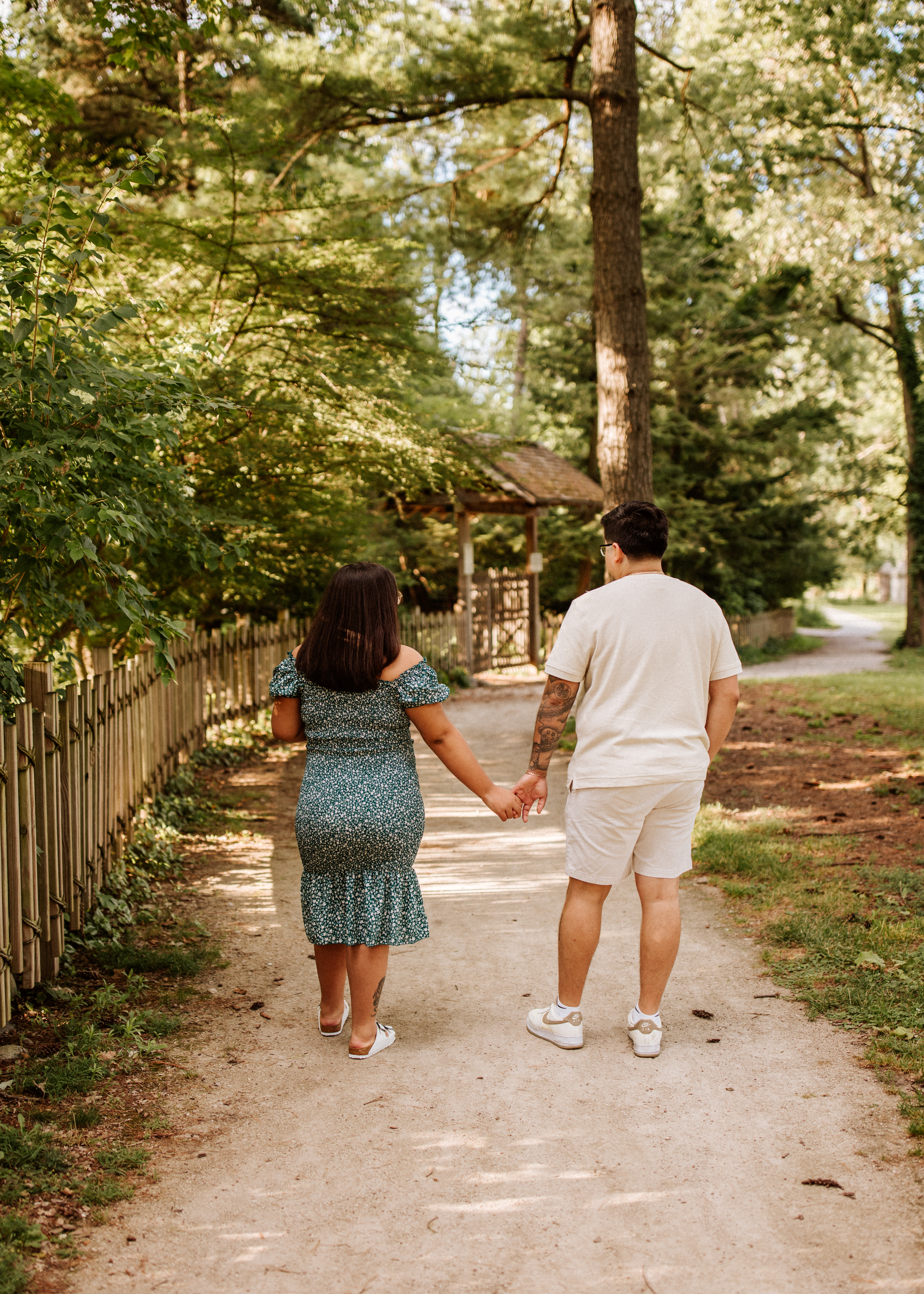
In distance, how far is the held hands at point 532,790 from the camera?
3930 mm

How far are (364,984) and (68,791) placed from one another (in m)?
1.86

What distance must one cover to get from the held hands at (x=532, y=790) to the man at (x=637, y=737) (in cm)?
1

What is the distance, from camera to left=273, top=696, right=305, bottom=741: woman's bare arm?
3.85 metres

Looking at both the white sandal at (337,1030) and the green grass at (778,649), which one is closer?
the white sandal at (337,1030)

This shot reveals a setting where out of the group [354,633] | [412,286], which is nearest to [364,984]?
[354,633]

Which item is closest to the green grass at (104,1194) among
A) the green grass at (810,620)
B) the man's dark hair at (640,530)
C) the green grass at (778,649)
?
the man's dark hair at (640,530)

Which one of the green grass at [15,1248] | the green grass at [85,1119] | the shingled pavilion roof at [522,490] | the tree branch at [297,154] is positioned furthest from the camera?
the shingled pavilion roof at [522,490]

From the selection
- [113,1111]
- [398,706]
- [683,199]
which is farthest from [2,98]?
[683,199]

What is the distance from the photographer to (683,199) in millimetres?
21875

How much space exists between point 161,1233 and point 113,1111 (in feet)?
2.55

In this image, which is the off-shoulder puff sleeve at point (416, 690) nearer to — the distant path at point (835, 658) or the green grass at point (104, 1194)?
the green grass at point (104, 1194)

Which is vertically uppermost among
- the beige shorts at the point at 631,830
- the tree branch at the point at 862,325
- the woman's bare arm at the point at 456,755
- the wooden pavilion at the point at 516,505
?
the tree branch at the point at 862,325

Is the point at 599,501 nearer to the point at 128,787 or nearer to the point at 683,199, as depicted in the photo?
the point at 683,199

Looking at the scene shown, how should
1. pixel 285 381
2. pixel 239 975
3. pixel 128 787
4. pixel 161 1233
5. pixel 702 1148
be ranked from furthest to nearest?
pixel 285 381 < pixel 128 787 < pixel 239 975 < pixel 702 1148 < pixel 161 1233
